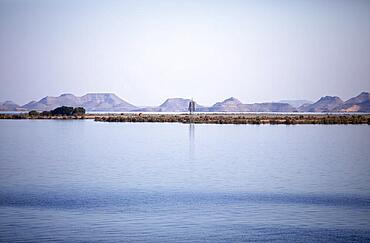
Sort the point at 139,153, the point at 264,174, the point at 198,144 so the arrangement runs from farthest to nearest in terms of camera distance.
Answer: the point at 198,144 → the point at 139,153 → the point at 264,174

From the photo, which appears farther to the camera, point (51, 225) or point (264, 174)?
point (264, 174)

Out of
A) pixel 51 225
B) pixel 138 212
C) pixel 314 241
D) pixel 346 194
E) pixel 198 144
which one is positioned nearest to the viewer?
pixel 314 241

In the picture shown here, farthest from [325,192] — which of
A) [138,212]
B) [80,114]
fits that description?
[80,114]

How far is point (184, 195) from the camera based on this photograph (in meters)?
20.1

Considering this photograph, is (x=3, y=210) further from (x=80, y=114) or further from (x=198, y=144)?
(x=80, y=114)

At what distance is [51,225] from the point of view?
1564cm

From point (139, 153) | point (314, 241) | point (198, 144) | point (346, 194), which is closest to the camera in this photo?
point (314, 241)

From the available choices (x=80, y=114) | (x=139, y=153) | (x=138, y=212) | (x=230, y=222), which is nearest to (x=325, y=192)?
(x=230, y=222)

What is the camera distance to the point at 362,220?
16.5 meters

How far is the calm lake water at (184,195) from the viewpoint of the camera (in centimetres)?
1515

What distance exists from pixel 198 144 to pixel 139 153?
7797mm

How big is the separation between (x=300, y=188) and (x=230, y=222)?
6.41 m

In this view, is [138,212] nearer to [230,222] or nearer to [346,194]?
[230,222]

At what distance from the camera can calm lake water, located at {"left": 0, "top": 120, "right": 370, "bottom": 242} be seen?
15.1 m
